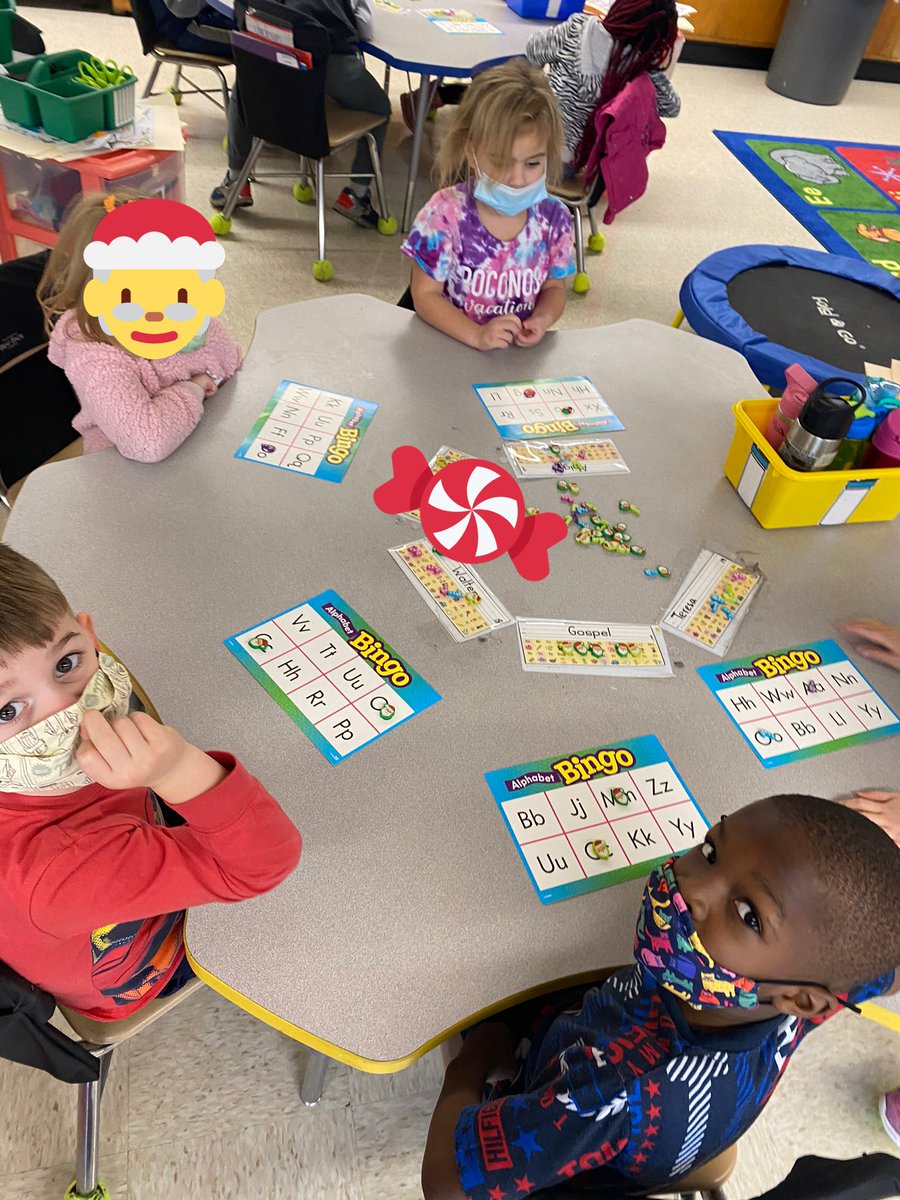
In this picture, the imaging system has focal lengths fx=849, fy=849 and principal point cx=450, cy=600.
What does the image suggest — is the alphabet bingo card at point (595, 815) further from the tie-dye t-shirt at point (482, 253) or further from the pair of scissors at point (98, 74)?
the pair of scissors at point (98, 74)

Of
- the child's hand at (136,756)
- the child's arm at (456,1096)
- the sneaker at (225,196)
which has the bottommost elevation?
the sneaker at (225,196)

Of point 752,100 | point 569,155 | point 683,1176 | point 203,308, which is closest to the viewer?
point 683,1176

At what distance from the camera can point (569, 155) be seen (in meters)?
3.23

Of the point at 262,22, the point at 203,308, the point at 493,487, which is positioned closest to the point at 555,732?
the point at 493,487

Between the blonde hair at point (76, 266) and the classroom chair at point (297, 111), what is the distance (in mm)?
1782

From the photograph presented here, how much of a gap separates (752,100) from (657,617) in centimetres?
597

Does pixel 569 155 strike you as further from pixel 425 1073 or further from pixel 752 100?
pixel 752 100

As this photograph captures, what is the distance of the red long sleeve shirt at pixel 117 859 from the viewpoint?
85 cm

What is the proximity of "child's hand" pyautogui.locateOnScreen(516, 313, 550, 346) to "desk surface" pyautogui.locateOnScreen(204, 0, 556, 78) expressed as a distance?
70.4 inches

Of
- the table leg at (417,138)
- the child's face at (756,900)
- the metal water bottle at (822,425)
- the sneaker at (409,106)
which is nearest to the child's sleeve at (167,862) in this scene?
the child's face at (756,900)

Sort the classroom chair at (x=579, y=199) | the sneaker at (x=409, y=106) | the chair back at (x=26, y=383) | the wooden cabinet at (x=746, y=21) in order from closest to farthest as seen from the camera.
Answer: the chair back at (x=26, y=383), the classroom chair at (x=579, y=199), the sneaker at (x=409, y=106), the wooden cabinet at (x=746, y=21)

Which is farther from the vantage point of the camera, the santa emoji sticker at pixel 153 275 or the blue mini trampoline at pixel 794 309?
the blue mini trampoline at pixel 794 309

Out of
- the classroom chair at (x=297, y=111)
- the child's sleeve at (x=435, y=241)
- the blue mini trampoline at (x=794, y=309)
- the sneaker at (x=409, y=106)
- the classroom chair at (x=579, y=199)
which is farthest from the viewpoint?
the sneaker at (x=409, y=106)

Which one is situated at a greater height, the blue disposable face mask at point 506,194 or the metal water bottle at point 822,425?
the blue disposable face mask at point 506,194
